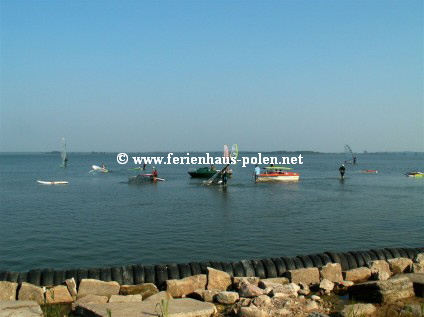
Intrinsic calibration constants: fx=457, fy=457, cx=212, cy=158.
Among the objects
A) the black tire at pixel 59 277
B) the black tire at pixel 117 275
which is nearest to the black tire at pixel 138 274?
the black tire at pixel 117 275

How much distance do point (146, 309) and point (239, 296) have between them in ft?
6.65

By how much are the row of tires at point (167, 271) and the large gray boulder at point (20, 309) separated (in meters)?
1.78

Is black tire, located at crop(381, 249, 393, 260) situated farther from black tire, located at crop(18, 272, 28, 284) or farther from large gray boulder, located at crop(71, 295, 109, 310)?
black tire, located at crop(18, 272, 28, 284)

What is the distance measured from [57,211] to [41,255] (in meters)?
10.8

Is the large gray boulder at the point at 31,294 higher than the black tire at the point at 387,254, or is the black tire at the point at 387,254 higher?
the black tire at the point at 387,254

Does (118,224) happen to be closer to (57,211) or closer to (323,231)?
(57,211)

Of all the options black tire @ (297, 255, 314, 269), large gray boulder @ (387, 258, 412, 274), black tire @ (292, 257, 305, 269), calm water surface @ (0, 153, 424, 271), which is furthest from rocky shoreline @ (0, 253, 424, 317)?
calm water surface @ (0, 153, 424, 271)

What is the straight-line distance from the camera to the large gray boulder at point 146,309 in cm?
750

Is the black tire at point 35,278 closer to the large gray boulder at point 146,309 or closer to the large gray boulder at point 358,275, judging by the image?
the large gray boulder at point 146,309

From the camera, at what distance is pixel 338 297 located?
9.23 m

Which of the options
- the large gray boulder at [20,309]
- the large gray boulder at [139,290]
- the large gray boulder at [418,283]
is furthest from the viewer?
the large gray boulder at [139,290]

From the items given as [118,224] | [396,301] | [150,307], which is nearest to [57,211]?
[118,224]

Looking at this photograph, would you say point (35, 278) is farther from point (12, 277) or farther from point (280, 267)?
point (280, 267)

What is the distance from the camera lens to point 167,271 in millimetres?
10641
